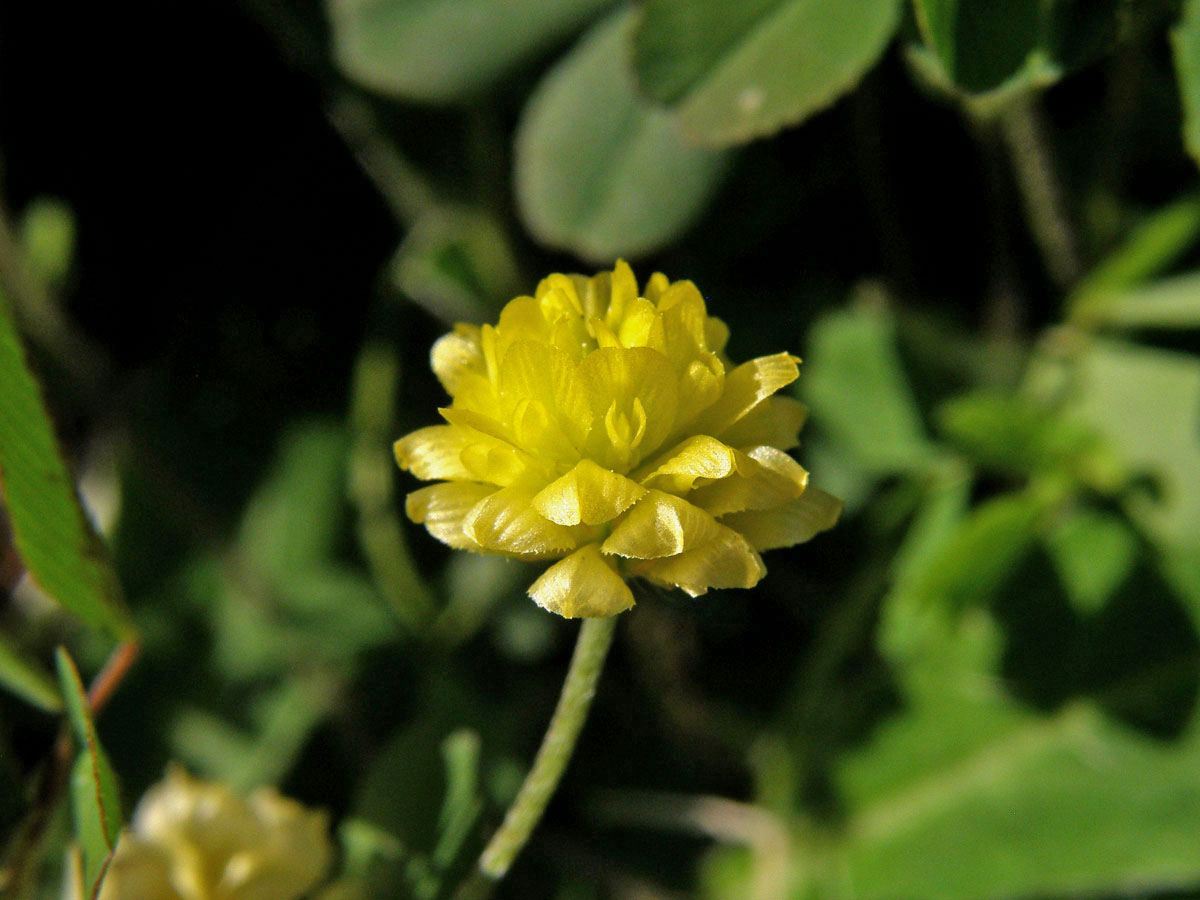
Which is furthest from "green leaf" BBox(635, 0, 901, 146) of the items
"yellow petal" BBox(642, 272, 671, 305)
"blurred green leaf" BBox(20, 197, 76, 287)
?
"blurred green leaf" BBox(20, 197, 76, 287)

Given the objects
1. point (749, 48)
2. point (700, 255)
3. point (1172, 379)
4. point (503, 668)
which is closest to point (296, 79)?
point (700, 255)

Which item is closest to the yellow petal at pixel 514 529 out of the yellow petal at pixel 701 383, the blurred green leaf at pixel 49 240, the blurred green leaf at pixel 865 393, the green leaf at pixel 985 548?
the yellow petal at pixel 701 383

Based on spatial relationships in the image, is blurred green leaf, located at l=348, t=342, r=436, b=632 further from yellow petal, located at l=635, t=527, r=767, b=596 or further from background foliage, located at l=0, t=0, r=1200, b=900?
yellow petal, located at l=635, t=527, r=767, b=596

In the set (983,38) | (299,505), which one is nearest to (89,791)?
(299,505)

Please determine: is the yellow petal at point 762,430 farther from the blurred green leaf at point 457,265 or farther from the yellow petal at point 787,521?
the blurred green leaf at point 457,265

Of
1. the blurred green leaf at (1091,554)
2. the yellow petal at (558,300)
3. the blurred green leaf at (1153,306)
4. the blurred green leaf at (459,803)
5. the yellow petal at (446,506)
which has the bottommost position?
the blurred green leaf at (1091,554)

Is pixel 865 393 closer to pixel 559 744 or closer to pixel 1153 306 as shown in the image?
pixel 1153 306
